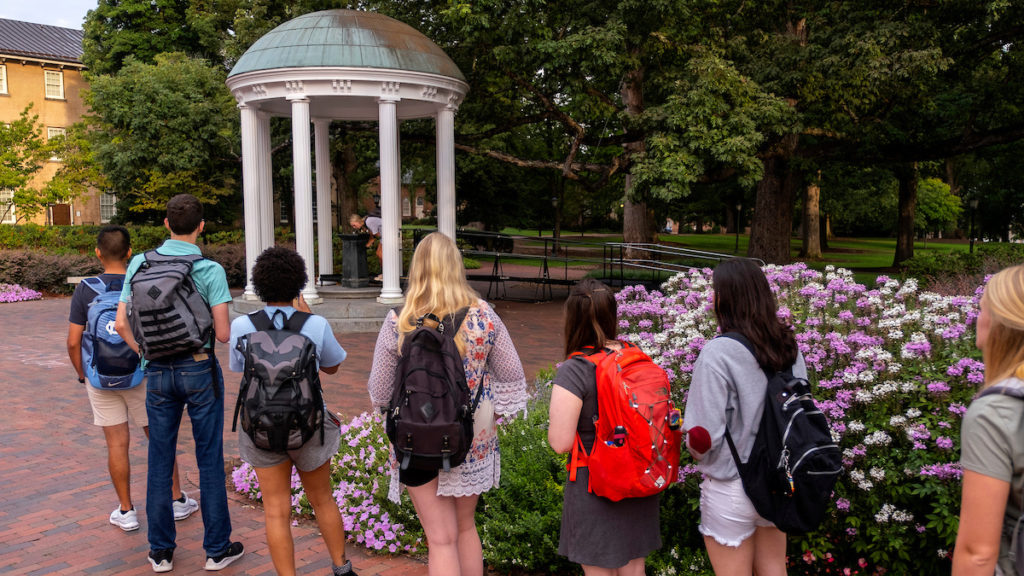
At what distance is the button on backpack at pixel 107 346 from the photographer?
4754mm

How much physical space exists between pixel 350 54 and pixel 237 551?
10.6 m

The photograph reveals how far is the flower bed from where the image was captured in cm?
380

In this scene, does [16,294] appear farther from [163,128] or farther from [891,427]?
[891,427]

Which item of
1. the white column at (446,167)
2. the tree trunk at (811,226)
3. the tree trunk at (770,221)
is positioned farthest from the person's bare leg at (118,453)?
the tree trunk at (811,226)

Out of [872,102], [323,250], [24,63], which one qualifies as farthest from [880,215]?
[24,63]

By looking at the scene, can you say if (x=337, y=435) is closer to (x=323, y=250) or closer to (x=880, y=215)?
(x=323, y=250)

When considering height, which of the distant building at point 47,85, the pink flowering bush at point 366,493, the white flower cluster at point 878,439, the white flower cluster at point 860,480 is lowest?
the pink flowering bush at point 366,493

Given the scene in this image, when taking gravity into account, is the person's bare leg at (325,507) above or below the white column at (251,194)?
below

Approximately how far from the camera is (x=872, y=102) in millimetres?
15727

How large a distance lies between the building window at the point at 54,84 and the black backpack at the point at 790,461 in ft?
158

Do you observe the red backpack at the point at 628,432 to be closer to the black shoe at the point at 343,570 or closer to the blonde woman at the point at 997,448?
the blonde woman at the point at 997,448

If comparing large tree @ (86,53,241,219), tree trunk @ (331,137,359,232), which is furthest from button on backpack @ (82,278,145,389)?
tree trunk @ (331,137,359,232)

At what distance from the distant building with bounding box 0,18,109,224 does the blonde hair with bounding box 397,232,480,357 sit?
42.5m

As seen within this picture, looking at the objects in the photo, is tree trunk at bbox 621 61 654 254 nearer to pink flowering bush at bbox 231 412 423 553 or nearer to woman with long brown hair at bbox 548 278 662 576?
pink flowering bush at bbox 231 412 423 553
